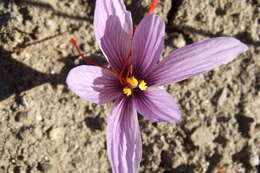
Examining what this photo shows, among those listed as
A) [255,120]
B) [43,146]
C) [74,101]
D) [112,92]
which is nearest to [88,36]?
[74,101]

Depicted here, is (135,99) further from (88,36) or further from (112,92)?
(88,36)

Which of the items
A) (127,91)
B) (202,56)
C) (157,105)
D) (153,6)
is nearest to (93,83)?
(127,91)

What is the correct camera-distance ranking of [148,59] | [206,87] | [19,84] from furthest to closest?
1. [206,87]
2. [19,84]
3. [148,59]

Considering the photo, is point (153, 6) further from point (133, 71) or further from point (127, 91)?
point (127, 91)

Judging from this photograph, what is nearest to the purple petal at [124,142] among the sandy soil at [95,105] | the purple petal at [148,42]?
the purple petal at [148,42]

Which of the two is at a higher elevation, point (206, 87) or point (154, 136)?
point (206, 87)

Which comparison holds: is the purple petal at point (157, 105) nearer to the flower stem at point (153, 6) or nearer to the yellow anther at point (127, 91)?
the yellow anther at point (127, 91)
